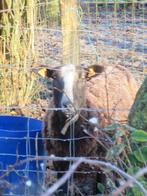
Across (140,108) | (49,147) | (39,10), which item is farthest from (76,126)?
(39,10)

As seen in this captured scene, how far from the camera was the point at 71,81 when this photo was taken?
16.0 feet

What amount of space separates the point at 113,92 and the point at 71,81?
62 centimetres

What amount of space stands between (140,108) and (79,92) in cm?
159

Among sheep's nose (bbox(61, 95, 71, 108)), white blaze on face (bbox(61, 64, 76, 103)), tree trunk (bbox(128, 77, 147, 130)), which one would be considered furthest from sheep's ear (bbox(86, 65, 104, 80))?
tree trunk (bbox(128, 77, 147, 130))

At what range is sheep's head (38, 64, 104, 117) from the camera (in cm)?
477

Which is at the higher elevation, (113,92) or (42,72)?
(42,72)

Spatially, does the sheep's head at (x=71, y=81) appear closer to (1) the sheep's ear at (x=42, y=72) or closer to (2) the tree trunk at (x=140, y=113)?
(1) the sheep's ear at (x=42, y=72)

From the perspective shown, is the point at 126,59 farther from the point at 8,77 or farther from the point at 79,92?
the point at 79,92

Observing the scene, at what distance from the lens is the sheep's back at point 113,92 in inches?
197

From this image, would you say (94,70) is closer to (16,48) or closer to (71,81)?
(71,81)

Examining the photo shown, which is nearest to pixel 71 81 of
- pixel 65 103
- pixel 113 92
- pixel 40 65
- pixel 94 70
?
pixel 94 70

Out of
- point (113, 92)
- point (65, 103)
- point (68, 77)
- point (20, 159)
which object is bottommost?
point (20, 159)

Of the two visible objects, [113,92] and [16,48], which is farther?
[16,48]

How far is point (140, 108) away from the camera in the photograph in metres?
3.34
